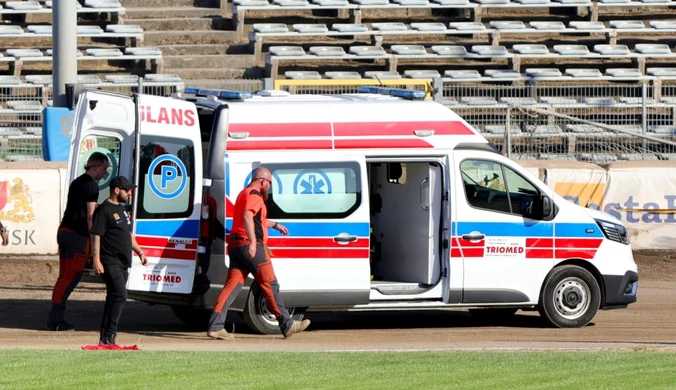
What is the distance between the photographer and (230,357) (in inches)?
398

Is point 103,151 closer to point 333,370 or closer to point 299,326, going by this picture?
point 299,326

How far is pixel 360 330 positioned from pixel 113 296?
2858 mm

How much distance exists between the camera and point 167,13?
29.5 m

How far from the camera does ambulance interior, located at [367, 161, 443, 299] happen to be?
40.8 ft

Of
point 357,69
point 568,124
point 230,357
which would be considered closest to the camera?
point 230,357

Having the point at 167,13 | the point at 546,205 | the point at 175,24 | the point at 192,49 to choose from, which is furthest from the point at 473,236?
the point at 167,13

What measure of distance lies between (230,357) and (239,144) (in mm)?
2564

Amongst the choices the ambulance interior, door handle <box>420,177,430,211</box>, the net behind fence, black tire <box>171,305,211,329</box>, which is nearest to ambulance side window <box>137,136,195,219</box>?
black tire <box>171,305,211,329</box>

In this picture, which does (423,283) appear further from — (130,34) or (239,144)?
(130,34)

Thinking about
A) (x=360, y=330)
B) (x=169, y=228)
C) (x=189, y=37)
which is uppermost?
(x=189, y=37)

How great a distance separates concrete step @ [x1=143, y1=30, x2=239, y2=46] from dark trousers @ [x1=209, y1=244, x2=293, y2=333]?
56.6ft

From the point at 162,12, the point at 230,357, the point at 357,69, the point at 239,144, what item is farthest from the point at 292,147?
the point at 162,12

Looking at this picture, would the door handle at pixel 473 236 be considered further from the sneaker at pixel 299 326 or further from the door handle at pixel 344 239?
the sneaker at pixel 299 326

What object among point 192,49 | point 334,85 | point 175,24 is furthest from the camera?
point 175,24
